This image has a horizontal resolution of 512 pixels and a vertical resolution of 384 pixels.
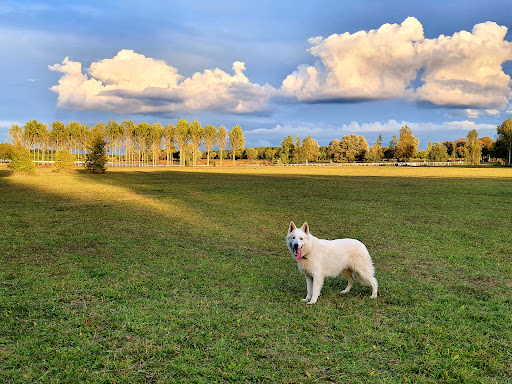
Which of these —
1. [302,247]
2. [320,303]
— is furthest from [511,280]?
[302,247]

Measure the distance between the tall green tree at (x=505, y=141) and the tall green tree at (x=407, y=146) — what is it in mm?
32818

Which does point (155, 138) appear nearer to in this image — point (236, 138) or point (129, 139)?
point (129, 139)

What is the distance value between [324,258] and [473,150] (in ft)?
491

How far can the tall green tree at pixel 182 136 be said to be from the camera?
129325 millimetres

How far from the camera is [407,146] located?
493ft

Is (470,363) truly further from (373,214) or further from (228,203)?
(228,203)

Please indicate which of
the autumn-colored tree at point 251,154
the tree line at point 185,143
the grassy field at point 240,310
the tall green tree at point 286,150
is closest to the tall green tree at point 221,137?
the tree line at point 185,143

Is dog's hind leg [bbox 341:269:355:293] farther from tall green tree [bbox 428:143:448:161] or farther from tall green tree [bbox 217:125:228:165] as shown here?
tall green tree [bbox 428:143:448:161]

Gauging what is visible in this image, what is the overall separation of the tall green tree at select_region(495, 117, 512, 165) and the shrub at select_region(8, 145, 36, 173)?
414 ft

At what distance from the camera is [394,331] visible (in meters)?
5.83

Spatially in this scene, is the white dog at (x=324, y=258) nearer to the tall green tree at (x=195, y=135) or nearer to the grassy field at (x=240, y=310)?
the grassy field at (x=240, y=310)

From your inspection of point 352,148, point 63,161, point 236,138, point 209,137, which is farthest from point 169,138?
point 352,148

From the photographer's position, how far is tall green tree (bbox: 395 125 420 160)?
149750mm

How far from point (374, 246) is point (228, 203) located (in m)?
12.8
